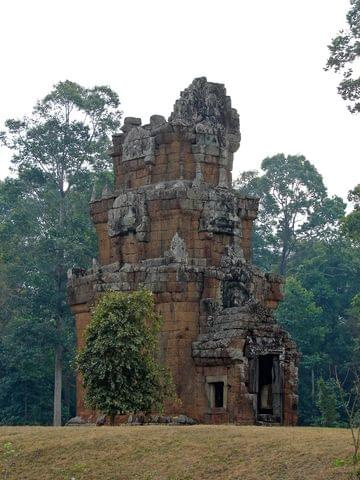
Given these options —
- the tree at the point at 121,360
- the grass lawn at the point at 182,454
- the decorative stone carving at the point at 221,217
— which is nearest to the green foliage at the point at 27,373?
the decorative stone carving at the point at 221,217

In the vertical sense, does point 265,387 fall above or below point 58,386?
above

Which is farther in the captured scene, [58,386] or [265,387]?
[58,386]

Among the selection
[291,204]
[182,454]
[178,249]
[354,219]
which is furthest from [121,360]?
[291,204]

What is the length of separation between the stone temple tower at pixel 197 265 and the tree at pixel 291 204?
3213 centimetres

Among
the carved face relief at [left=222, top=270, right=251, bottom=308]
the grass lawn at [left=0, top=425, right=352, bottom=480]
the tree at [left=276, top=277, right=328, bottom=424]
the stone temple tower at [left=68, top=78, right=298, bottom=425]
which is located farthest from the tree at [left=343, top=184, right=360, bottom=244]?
the grass lawn at [left=0, top=425, right=352, bottom=480]

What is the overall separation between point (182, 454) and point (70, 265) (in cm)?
2853

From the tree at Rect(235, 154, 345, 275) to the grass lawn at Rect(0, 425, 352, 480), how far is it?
41.6 metres

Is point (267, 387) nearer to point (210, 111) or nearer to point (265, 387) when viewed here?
point (265, 387)

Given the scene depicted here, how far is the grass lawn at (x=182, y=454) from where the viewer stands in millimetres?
14898

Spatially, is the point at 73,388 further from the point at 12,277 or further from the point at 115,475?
the point at 115,475

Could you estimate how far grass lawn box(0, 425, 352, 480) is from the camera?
1490 centimetres

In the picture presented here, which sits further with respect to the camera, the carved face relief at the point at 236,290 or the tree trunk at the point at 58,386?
the tree trunk at the point at 58,386

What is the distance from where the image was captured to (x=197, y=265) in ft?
83.7

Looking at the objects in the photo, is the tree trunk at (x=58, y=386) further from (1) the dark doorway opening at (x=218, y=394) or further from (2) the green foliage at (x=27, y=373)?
(1) the dark doorway opening at (x=218, y=394)
